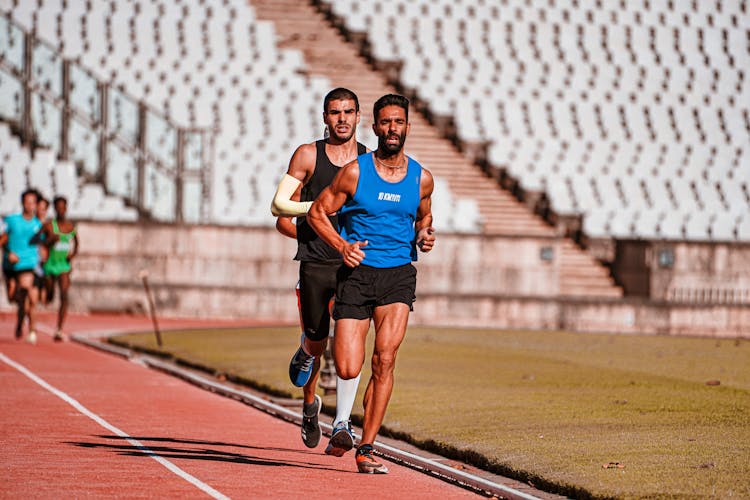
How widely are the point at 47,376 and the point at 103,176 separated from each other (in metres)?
11.8

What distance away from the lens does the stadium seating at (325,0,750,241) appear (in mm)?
33531

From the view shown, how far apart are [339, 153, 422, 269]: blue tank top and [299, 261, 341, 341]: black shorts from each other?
616 mm

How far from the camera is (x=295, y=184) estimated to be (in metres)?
9.59

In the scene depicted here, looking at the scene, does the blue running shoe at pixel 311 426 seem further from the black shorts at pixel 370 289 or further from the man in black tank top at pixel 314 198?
the black shorts at pixel 370 289

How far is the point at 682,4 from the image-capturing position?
134ft

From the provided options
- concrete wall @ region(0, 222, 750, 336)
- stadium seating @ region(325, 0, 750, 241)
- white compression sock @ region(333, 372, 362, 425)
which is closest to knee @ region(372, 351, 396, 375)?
white compression sock @ region(333, 372, 362, 425)

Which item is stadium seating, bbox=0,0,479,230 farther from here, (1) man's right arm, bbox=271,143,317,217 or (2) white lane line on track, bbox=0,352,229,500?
(1) man's right arm, bbox=271,143,317,217

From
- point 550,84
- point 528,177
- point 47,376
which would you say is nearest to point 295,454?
point 47,376

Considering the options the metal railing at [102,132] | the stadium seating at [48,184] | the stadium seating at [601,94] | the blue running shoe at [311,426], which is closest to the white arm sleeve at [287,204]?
the blue running shoe at [311,426]

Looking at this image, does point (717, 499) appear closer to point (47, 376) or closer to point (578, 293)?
point (47, 376)

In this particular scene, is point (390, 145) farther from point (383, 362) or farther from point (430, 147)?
point (430, 147)

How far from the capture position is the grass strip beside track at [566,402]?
894 centimetres

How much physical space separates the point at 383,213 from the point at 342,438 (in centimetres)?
135

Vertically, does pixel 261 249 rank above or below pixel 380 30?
below
